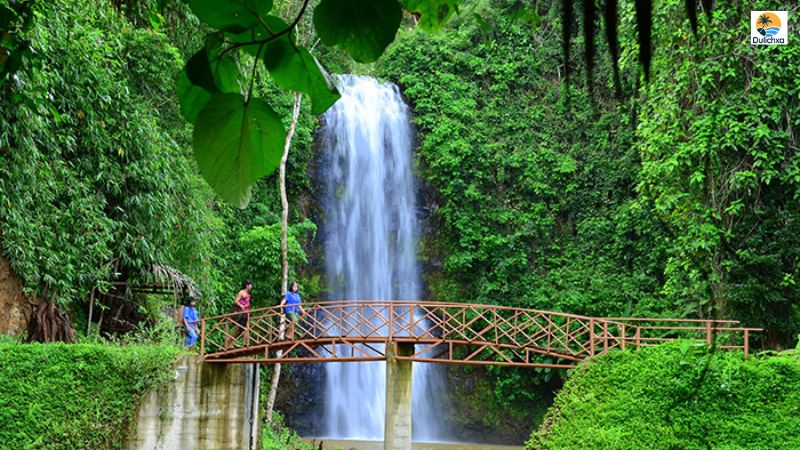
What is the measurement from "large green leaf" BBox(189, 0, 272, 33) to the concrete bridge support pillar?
37.5 feet

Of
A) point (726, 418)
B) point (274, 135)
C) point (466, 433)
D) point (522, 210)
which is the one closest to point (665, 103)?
point (726, 418)

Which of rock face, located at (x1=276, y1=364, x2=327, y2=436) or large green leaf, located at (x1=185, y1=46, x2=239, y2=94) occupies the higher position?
large green leaf, located at (x1=185, y1=46, x2=239, y2=94)

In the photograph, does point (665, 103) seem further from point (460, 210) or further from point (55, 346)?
point (55, 346)

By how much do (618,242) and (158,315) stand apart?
32.0 feet

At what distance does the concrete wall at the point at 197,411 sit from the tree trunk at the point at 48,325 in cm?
143

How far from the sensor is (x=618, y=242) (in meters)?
18.7

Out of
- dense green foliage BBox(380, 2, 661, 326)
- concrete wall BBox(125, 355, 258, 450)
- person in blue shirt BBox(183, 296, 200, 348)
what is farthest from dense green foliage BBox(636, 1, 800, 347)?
person in blue shirt BBox(183, 296, 200, 348)

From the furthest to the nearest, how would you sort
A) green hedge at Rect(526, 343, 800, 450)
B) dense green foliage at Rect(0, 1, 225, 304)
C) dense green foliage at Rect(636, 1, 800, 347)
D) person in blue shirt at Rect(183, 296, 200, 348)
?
person in blue shirt at Rect(183, 296, 200, 348), dense green foliage at Rect(636, 1, 800, 347), dense green foliage at Rect(0, 1, 225, 304), green hedge at Rect(526, 343, 800, 450)

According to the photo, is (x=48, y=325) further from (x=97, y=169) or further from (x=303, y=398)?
(x=303, y=398)

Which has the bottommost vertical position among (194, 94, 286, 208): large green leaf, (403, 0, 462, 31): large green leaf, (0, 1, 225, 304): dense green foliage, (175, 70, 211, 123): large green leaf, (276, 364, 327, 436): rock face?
(276, 364, 327, 436): rock face

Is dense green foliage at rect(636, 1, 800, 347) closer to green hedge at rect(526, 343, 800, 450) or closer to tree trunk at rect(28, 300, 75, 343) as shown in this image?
green hedge at rect(526, 343, 800, 450)

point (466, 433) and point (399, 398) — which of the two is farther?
point (466, 433)

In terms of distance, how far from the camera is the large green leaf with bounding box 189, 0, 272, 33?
70 centimetres

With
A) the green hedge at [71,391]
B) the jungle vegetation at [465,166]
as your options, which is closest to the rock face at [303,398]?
the jungle vegetation at [465,166]
